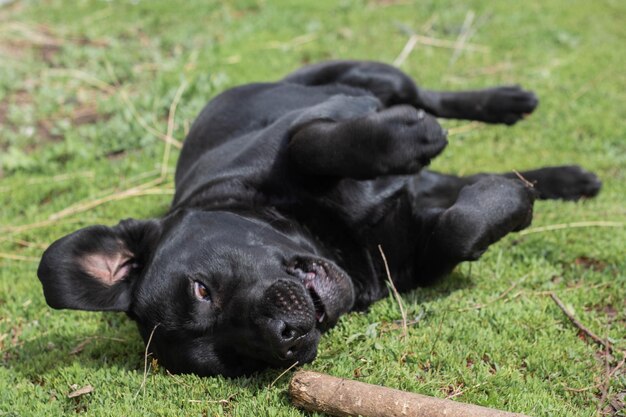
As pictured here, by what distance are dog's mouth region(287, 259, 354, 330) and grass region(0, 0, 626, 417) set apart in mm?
141

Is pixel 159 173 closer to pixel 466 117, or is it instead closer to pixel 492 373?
pixel 466 117

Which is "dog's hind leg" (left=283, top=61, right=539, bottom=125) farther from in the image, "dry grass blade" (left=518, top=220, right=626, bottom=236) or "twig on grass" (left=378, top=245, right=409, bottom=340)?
"twig on grass" (left=378, top=245, right=409, bottom=340)

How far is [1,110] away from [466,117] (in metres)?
4.54

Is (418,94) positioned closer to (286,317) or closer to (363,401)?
(286,317)

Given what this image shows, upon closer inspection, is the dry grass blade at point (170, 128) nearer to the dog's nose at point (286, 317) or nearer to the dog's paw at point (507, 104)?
the dog's paw at point (507, 104)

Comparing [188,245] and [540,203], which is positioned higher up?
[188,245]

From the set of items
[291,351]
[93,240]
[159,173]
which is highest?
[93,240]

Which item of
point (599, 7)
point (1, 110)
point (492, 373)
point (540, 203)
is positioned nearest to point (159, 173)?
point (1, 110)

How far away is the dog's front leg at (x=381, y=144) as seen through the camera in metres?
3.24

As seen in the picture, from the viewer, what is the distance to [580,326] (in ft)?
10.7

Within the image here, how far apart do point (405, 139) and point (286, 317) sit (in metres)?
0.94

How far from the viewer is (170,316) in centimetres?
312

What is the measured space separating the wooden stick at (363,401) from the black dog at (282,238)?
18 cm

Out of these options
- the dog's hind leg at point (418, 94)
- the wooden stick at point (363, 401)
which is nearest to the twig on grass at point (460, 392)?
the wooden stick at point (363, 401)
